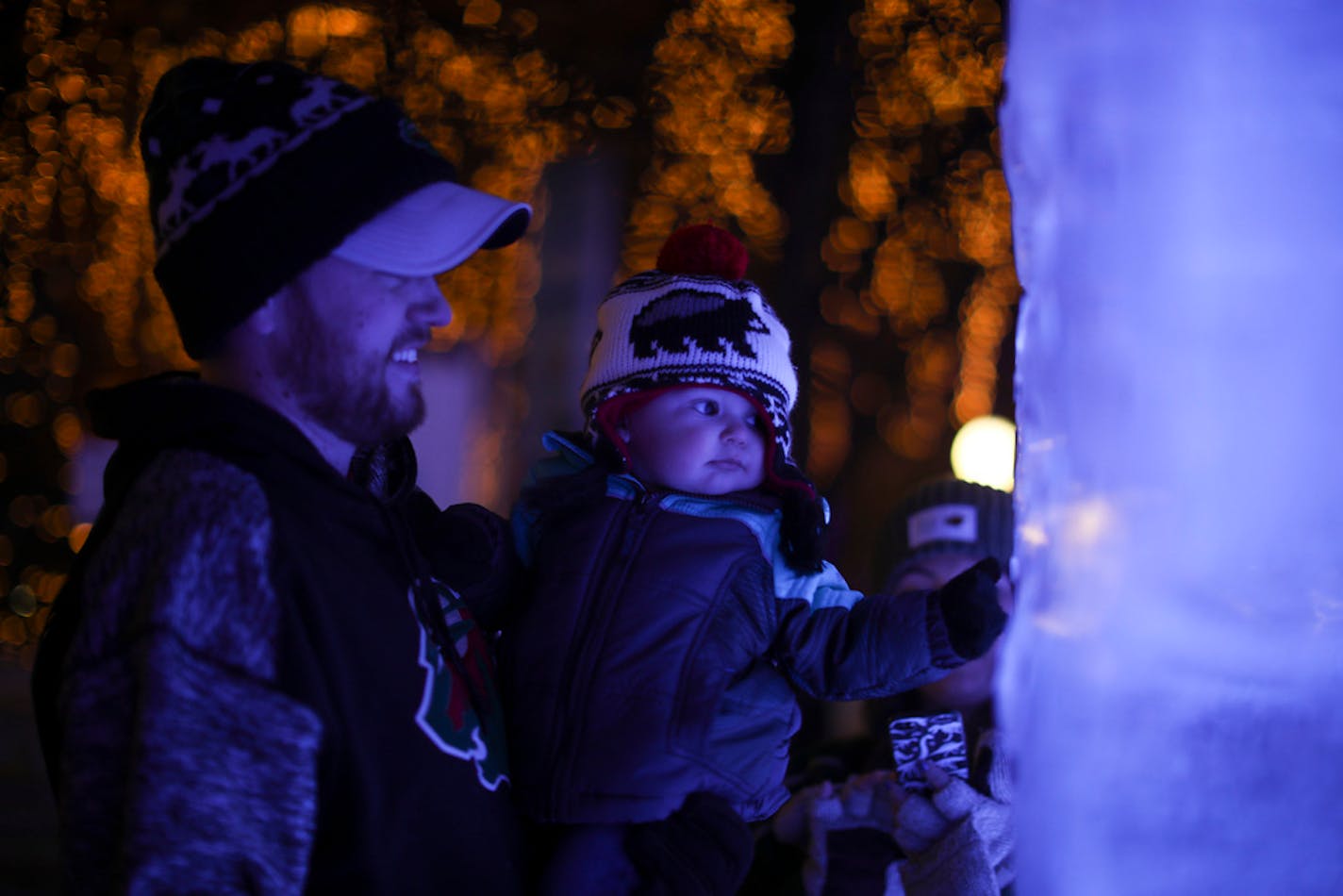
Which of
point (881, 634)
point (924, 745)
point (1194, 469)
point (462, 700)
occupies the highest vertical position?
point (1194, 469)

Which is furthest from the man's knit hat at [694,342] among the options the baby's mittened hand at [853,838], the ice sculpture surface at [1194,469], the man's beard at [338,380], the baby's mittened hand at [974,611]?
the ice sculpture surface at [1194,469]

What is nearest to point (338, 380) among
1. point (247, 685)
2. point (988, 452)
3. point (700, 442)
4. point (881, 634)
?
point (247, 685)

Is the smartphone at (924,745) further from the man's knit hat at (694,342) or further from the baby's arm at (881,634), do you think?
the man's knit hat at (694,342)

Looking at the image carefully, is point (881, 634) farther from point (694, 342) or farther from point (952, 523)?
point (952, 523)

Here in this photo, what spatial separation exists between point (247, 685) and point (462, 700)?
1.23 ft

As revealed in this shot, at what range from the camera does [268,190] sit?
1154mm

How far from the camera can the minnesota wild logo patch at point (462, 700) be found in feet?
3.92

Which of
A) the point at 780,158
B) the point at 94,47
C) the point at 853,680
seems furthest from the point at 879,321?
the point at 94,47

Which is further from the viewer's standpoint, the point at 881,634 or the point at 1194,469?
the point at 881,634

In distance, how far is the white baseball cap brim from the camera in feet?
4.07

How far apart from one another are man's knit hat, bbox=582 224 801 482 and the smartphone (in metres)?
0.57

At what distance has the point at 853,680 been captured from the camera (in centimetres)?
155

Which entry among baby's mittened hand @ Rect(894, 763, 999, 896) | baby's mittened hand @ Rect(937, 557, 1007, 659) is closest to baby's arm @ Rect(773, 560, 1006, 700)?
baby's mittened hand @ Rect(937, 557, 1007, 659)

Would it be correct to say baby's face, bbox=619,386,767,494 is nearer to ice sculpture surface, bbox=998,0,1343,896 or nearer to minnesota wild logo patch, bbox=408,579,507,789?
minnesota wild logo patch, bbox=408,579,507,789
